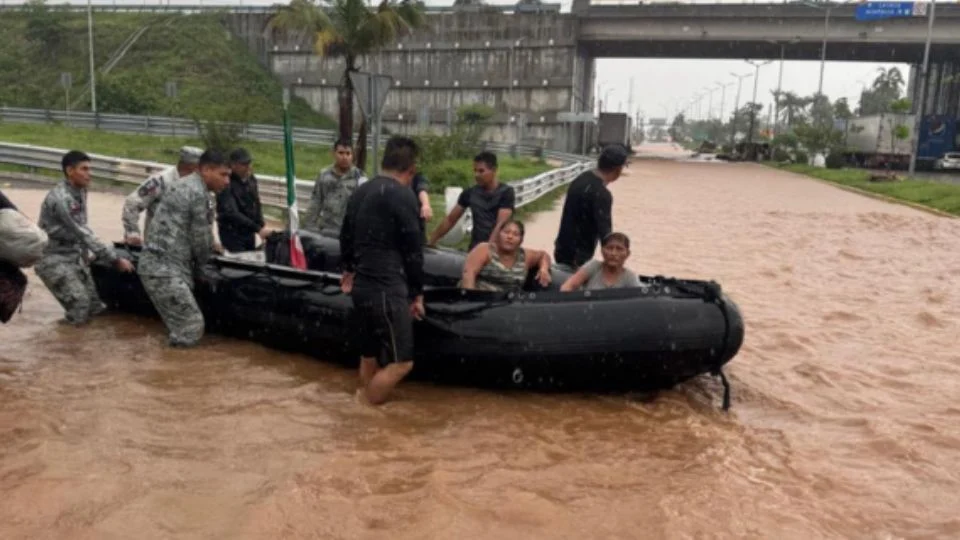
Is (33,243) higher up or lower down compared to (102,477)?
higher up

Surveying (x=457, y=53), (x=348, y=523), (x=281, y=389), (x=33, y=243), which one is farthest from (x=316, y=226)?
(x=457, y=53)

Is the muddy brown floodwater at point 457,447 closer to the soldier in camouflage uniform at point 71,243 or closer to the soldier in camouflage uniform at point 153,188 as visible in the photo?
the soldier in camouflage uniform at point 71,243

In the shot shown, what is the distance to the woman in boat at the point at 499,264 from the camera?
19.0 ft

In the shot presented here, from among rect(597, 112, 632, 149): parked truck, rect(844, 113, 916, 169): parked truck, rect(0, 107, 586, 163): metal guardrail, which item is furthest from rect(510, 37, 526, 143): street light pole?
rect(844, 113, 916, 169): parked truck

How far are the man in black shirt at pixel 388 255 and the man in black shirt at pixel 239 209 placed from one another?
2604 mm

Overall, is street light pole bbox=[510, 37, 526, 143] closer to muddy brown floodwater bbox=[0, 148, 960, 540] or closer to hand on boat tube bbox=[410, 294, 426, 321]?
muddy brown floodwater bbox=[0, 148, 960, 540]

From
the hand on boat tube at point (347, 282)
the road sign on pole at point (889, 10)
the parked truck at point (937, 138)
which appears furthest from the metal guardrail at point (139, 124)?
the hand on boat tube at point (347, 282)

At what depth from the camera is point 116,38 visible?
45.4 meters

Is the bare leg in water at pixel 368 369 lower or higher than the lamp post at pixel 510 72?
lower

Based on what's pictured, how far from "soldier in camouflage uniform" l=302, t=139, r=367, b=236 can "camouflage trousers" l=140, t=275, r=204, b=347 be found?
1.64 m

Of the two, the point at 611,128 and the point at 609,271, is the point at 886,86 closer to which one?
the point at 611,128

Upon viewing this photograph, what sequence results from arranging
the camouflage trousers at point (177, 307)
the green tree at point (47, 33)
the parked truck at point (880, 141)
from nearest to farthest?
the camouflage trousers at point (177, 307) < the parked truck at point (880, 141) < the green tree at point (47, 33)

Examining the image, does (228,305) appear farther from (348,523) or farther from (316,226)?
(348,523)

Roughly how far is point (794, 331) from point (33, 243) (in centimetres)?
651
